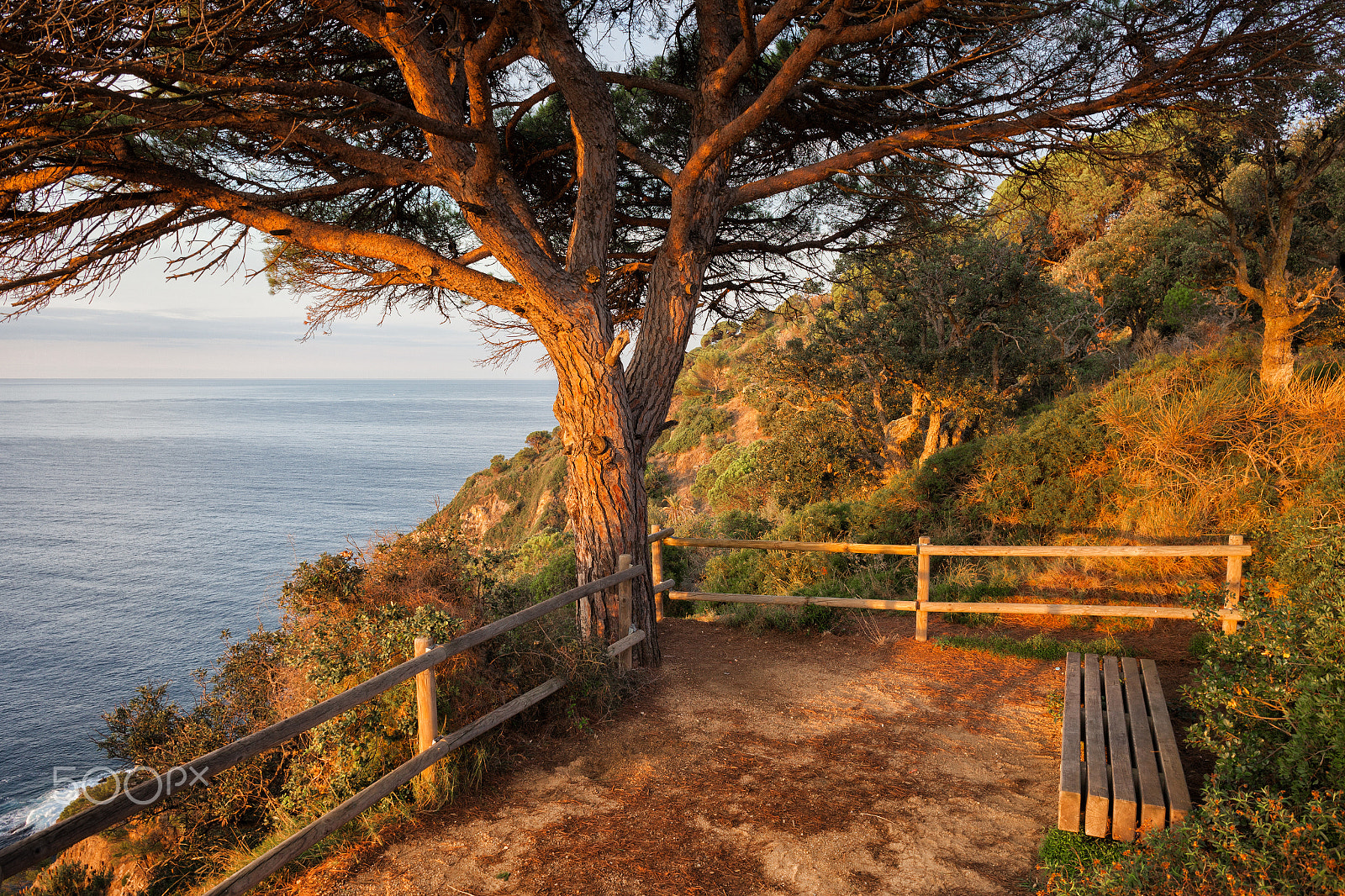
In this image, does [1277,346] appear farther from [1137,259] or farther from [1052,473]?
[1137,259]

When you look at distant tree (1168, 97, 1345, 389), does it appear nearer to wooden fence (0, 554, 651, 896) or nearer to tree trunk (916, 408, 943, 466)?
tree trunk (916, 408, 943, 466)

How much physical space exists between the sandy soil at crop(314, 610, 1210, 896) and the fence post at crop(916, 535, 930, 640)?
29.5 inches

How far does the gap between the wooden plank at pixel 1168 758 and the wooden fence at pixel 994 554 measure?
1462 mm

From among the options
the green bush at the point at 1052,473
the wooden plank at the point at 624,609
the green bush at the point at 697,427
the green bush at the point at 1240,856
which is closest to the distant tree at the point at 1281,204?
the green bush at the point at 1052,473

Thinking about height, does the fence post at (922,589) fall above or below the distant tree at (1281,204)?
below

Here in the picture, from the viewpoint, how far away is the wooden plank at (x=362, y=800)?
3.26m

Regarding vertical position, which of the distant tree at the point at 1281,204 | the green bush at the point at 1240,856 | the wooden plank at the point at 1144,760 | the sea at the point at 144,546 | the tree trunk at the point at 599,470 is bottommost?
the sea at the point at 144,546

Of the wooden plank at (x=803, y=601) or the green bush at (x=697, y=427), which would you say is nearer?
the wooden plank at (x=803, y=601)

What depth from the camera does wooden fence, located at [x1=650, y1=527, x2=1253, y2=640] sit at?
6570 millimetres

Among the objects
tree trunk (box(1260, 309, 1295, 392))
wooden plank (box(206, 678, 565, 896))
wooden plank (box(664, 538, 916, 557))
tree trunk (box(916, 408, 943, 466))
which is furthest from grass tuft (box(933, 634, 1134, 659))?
tree trunk (box(916, 408, 943, 466))

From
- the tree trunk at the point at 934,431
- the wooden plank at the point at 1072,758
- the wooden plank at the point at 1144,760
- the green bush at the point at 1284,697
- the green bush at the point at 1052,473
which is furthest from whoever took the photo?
the tree trunk at the point at 934,431

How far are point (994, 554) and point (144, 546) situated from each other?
3548 cm

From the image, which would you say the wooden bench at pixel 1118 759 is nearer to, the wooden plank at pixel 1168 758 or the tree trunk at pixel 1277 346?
the wooden plank at pixel 1168 758

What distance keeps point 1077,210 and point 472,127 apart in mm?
24946
